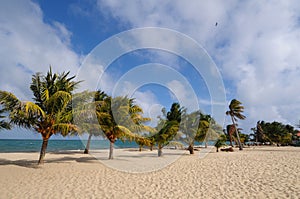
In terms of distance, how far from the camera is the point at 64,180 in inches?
277

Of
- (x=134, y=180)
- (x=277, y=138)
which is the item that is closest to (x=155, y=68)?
(x=134, y=180)

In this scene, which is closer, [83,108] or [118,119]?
[83,108]

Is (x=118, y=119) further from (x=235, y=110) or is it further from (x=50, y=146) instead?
(x=50, y=146)

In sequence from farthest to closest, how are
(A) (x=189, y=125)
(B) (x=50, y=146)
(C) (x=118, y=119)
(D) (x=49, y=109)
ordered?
(B) (x=50, y=146)
(A) (x=189, y=125)
(C) (x=118, y=119)
(D) (x=49, y=109)

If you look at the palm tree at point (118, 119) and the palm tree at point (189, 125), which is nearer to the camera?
the palm tree at point (118, 119)

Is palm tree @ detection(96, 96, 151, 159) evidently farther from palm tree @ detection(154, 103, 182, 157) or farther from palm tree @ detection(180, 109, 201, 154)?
palm tree @ detection(180, 109, 201, 154)

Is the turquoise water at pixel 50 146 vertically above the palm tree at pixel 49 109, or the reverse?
the palm tree at pixel 49 109

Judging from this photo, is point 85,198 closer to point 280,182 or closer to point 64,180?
point 64,180

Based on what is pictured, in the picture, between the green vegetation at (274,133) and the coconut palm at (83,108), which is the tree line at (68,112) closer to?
the coconut palm at (83,108)

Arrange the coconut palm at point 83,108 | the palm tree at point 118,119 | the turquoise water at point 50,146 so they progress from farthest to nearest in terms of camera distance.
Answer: the turquoise water at point 50,146 → the palm tree at point 118,119 → the coconut palm at point 83,108

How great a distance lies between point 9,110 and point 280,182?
38.4ft

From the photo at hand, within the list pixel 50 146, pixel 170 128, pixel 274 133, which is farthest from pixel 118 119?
pixel 274 133

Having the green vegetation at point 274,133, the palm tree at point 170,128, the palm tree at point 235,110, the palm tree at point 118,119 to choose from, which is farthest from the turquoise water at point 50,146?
the green vegetation at point 274,133

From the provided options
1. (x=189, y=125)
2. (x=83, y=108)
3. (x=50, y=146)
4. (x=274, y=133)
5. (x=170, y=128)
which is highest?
(x=274, y=133)
